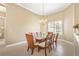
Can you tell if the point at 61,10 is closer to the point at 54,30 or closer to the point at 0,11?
the point at 54,30

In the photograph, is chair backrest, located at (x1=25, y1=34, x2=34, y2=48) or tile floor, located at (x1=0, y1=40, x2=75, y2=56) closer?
tile floor, located at (x1=0, y1=40, x2=75, y2=56)

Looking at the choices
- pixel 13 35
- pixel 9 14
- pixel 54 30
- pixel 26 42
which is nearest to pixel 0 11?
pixel 9 14

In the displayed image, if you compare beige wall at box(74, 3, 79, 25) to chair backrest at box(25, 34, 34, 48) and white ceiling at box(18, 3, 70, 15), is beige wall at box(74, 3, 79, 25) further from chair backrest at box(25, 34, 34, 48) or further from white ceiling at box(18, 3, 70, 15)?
chair backrest at box(25, 34, 34, 48)

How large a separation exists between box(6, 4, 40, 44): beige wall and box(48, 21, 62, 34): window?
0.90 feet

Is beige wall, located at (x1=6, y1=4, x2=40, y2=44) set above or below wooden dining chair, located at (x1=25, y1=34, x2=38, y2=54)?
above

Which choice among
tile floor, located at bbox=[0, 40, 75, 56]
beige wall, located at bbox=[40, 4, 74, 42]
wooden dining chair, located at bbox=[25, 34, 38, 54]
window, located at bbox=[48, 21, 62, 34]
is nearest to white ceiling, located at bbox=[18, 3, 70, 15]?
beige wall, located at bbox=[40, 4, 74, 42]

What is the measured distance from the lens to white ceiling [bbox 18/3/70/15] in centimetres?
242

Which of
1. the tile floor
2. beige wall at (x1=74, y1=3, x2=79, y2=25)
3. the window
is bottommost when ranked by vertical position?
the tile floor

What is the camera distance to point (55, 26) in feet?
8.54

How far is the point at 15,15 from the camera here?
2.50 meters

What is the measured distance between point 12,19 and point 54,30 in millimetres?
961

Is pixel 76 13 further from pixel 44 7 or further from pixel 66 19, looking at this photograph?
pixel 44 7

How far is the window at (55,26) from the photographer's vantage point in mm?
2547

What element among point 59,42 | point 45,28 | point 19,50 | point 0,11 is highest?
point 0,11
